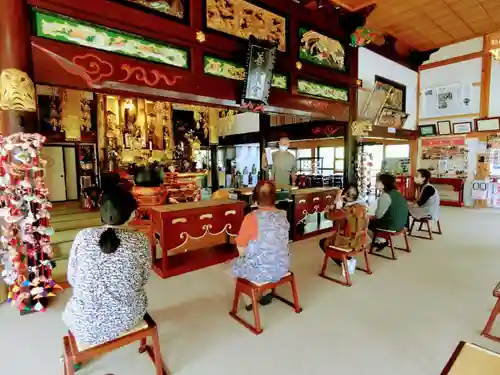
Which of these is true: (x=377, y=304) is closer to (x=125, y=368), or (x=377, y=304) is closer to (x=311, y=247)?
(x=311, y=247)

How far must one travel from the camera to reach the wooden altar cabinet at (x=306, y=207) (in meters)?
4.72

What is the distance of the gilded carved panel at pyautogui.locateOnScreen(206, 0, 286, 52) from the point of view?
3.64 m

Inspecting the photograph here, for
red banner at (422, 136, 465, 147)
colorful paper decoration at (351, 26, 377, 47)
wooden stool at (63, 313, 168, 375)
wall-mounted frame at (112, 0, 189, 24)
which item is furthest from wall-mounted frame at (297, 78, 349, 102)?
red banner at (422, 136, 465, 147)

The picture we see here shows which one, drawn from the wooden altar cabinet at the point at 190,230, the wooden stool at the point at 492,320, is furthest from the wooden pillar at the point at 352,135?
the wooden stool at the point at 492,320

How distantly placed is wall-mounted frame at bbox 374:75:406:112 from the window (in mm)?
2853

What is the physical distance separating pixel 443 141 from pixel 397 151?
4.50 ft

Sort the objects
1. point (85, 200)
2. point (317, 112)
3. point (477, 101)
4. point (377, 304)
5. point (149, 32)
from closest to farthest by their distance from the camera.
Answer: point (377, 304) < point (149, 32) < point (317, 112) < point (85, 200) < point (477, 101)

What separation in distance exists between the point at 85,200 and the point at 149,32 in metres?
5.44

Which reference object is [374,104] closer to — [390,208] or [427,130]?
[427,130]

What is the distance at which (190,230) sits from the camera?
3.43 m

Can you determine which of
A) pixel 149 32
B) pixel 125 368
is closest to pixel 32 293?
pixel 125 368

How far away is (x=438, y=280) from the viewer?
10.5 ft

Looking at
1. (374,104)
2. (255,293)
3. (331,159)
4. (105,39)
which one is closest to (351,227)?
(255,293)

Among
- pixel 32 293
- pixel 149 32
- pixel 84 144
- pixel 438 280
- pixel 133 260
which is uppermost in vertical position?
pixel 149 32
